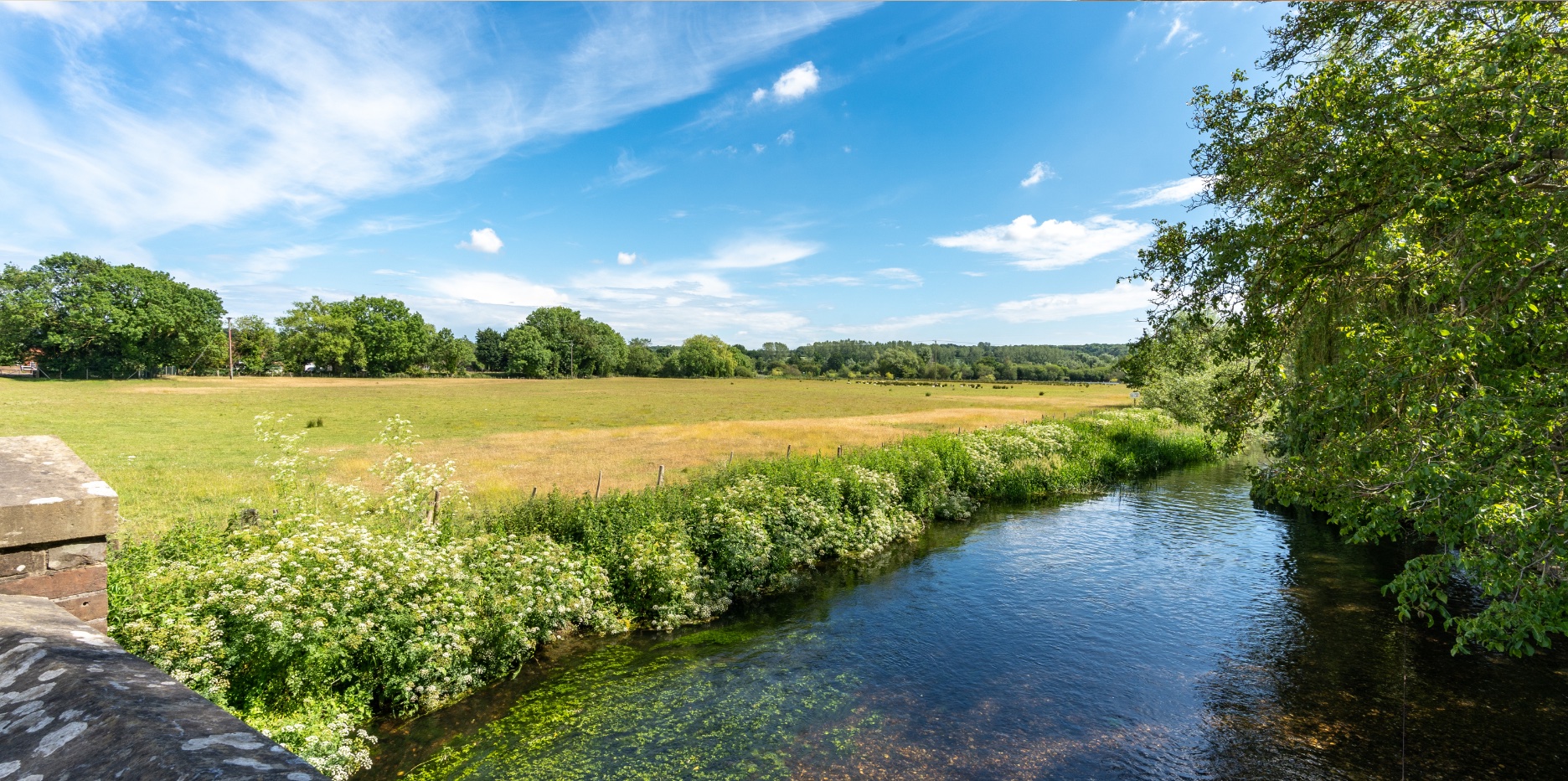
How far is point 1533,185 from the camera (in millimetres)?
7828

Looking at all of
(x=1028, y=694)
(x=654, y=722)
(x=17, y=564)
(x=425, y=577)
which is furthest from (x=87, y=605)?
(x=1028, y=694)

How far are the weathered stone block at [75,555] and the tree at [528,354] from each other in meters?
166

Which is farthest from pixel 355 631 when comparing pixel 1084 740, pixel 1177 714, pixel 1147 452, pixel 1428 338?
pixel 1147 452

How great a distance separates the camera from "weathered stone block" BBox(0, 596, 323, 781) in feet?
6.72

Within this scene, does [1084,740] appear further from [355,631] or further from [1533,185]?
[355,631]

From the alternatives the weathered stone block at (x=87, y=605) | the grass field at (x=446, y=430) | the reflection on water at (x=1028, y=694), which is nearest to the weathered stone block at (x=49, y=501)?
the weathered stone block at (x=87, y=605)

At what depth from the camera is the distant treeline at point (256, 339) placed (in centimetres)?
9112

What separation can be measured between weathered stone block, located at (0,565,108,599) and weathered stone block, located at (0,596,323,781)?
2.07 metres

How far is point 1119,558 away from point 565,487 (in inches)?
784

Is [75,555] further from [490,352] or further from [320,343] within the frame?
[490,352]

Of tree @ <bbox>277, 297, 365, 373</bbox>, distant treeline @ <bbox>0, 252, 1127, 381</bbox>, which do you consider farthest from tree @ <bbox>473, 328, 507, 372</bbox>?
tree @ <bbox>277, 297, 365, 373</bbox>

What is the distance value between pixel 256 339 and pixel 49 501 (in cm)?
16498

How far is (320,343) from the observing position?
13488cm

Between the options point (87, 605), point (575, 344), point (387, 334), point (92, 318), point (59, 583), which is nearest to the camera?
Answer: point (59, 583)
